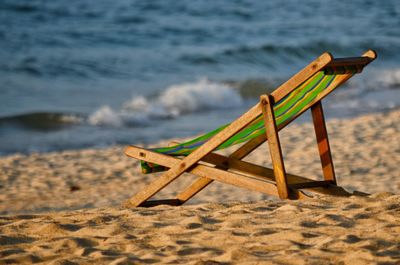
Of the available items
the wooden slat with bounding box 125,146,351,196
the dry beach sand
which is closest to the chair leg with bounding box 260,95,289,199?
the dry beach sand

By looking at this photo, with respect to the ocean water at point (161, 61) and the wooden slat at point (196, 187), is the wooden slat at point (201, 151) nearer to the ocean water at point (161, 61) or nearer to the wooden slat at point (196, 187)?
the wooden slat at point (196, 187)

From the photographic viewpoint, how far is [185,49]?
14.7 metres

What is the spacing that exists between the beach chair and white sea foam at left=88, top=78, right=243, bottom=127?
4914 millimetres

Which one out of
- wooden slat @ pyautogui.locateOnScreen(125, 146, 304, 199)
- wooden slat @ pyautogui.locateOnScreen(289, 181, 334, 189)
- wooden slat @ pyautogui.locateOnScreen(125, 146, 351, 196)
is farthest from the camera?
wooden slat @ pyautogui.locateOnScreen(125, 146, 351, 196)

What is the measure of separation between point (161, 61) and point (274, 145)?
9.80 meters

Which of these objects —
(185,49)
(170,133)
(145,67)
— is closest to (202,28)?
(185,49)

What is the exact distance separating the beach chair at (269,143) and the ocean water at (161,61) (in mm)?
3780

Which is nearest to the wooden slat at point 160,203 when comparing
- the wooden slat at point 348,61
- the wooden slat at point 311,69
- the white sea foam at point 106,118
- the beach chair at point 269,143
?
the beach chair at point 269,143

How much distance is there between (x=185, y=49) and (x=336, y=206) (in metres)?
10.7

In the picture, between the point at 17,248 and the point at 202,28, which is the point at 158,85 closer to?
the point at 202,28

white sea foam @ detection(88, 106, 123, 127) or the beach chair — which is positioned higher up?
white sea foam @ detection(88, 106, 123, 127)

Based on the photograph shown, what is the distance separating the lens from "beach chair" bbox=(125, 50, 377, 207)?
406cm

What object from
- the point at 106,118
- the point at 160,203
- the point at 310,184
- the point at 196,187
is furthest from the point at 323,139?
the point at 106,118

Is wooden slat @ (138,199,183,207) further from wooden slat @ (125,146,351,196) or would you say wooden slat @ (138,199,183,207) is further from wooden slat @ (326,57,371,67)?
wooden slat @ (326,57,371,67)
